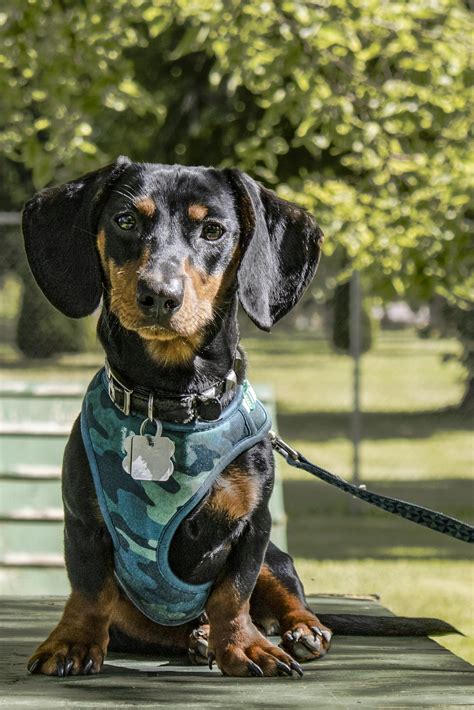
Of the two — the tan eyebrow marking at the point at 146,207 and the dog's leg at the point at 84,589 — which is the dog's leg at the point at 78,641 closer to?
the dog's leg at the point at 84,589

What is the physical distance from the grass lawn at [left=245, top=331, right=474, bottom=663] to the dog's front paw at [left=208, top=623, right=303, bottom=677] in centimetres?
451

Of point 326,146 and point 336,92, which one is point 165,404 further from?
point 326,146

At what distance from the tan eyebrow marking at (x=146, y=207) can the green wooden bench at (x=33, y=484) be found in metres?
2.65

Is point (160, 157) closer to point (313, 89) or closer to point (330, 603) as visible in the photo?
point (313, 89)

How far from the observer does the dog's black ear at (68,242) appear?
2965 mm

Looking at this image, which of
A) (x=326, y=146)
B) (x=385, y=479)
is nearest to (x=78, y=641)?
(x=326, y=146)

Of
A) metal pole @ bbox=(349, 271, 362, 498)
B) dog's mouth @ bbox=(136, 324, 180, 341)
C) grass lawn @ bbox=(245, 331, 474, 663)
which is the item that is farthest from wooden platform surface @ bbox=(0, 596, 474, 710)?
metal pole @ bbox=(349, 271, 362, 498)

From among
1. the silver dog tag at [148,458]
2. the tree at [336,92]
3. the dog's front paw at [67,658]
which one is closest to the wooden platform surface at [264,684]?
the dog's front paw at [67,658]

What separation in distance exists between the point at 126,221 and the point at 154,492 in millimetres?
611

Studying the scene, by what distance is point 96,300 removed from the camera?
9.76ft

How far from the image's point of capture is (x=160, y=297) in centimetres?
270

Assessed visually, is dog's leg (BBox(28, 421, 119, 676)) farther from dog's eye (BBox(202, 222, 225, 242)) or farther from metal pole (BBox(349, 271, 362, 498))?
metal pole (BBox(349, 271, 362, 498))

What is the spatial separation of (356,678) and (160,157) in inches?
474

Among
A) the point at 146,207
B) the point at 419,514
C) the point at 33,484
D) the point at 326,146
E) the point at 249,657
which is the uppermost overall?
the point at 146,207
